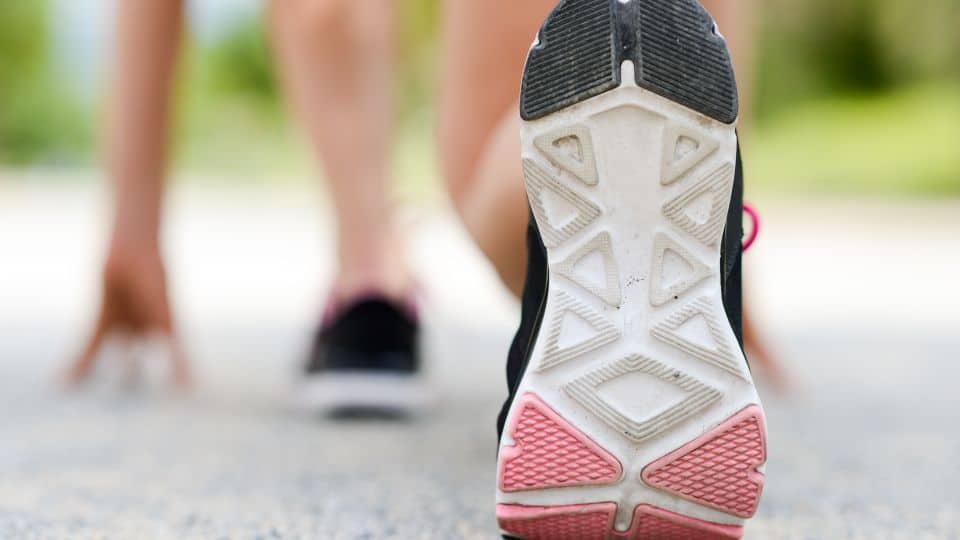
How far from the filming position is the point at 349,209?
165 centimetres

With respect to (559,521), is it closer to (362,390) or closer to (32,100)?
(362,390)

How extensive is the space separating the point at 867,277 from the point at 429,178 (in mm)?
7058

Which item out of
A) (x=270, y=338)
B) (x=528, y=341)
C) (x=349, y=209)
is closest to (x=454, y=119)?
(x=528, y=341)

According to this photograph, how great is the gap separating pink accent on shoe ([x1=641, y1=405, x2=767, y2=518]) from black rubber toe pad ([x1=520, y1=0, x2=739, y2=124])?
0.69ft

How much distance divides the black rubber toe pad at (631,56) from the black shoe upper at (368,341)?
80 cm

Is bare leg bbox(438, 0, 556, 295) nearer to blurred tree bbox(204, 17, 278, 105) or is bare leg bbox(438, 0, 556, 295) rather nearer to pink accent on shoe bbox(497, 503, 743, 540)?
pink accent on shoe bbox(497, 503, 743, 540)

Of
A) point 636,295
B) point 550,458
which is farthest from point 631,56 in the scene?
point 550,458

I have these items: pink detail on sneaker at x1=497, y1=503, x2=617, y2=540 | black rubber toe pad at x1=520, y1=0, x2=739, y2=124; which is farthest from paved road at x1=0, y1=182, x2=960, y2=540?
black rubber toe pad at x1=520, y1=0, x2=739, y2=124

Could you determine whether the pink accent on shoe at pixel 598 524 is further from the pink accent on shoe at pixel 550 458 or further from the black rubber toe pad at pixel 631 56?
the black rubber toe pad at pixel 631 56

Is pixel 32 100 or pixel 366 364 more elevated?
pixel 366 364

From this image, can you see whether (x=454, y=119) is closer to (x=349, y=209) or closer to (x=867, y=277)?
(x=349, y=209)

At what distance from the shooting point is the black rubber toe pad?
30.1 inches

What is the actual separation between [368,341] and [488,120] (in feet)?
1.74

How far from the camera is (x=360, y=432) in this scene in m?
1.49
